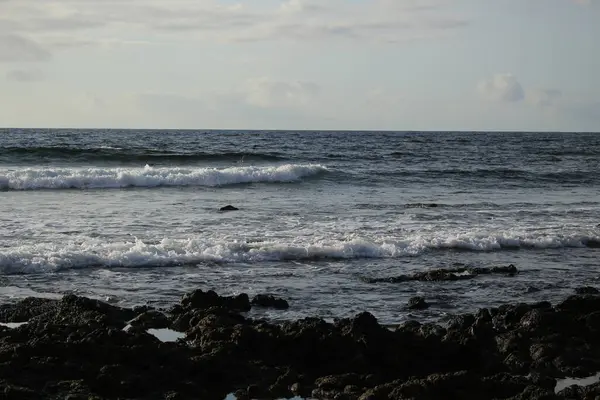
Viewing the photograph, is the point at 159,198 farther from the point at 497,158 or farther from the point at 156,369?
the point at 497,158

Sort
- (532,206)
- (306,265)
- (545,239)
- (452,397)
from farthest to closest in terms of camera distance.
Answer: (532,206)
(545,239)
(306,265)
(452,397)

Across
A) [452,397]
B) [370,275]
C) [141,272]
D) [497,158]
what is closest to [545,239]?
[370,275]

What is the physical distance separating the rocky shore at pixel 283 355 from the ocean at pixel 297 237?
1.33 metres

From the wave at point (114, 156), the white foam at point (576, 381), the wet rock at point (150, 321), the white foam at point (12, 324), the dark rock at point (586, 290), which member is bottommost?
the white foam at point (12, 324)

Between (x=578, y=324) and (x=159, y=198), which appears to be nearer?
(x=578, y=324)

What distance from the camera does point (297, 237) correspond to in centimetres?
1702

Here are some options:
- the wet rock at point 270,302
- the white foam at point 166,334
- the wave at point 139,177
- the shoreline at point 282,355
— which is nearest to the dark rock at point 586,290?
the shoreline at point 282,355

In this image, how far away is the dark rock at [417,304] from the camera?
36.9 ft

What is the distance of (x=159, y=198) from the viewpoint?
2630 centimetres

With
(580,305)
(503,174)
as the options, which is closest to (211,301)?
(580,305)

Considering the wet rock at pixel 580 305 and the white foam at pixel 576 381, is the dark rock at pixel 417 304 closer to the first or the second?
the wet rock at pixel 580 305

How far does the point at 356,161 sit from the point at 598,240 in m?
27.3

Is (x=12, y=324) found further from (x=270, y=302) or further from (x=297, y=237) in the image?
(x=297, y=237)

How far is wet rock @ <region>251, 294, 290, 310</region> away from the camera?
11.1 meters
